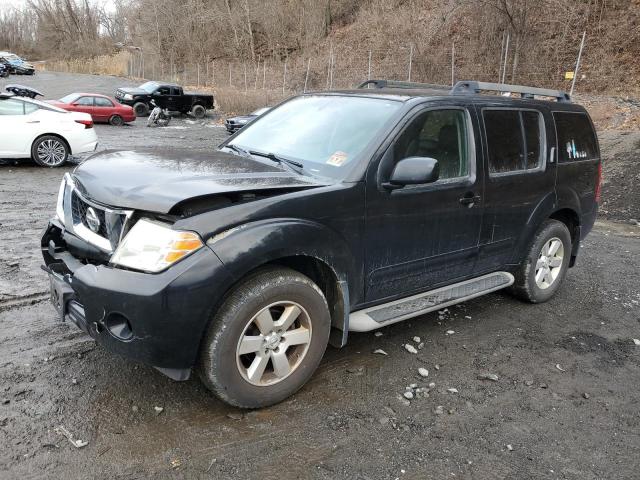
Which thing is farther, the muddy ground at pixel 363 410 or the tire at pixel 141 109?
the tire at pixel 141 109

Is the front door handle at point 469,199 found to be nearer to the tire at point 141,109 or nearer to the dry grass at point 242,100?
the dry grass at point 242,100

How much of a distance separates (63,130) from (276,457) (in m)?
10.5

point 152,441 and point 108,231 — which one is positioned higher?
point 108,231

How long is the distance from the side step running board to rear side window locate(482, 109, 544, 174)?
922 mm

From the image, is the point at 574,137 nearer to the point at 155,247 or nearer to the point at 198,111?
the point at 155,247

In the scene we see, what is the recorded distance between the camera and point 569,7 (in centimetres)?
2259

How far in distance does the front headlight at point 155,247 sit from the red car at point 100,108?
70.9ft

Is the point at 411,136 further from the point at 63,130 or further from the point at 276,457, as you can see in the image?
the point at 63,130

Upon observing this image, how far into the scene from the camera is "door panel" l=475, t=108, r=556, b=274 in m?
4.17

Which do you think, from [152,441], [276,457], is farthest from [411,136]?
[152,441]

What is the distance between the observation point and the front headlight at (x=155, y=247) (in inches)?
105

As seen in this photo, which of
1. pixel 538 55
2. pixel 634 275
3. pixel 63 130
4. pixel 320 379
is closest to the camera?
pixel 320 379

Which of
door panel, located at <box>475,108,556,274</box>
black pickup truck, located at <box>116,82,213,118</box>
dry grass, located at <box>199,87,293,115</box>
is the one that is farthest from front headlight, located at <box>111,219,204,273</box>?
black pickup truck, located at <box>116,82,213,118</box>

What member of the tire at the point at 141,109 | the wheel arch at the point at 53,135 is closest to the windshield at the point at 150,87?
the tire at the point at 141,109
